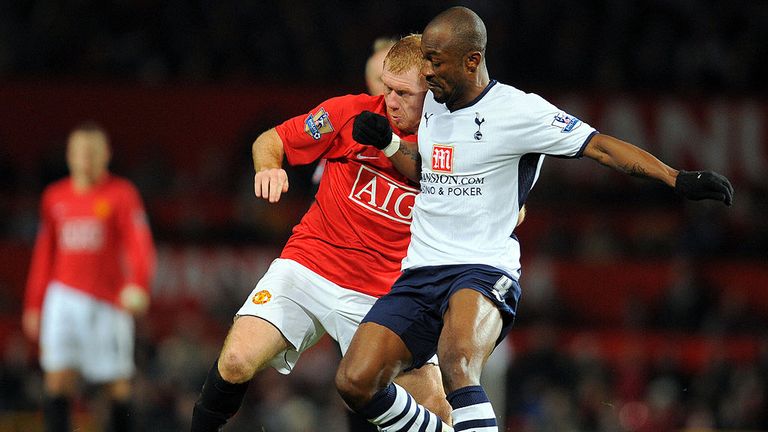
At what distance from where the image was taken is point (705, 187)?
4773 mm

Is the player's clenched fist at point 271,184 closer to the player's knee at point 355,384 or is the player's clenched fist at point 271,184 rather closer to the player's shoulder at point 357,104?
the player's shoulder at point 357,104

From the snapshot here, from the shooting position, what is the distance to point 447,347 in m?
5.00

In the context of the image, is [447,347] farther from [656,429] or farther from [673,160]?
[673,160]

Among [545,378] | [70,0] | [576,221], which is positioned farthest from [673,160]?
[70,0]

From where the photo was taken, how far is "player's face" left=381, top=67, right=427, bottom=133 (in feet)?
18.3

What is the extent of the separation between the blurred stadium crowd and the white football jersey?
5.97 m

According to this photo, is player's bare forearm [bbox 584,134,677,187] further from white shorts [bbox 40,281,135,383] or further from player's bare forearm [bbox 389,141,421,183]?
white shorts [bbox 40,281,135,383]

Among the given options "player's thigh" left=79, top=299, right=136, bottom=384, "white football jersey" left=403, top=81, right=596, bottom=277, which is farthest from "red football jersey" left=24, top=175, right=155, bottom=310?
"white football jersey" left=403, top=81, right=596, bottom=277

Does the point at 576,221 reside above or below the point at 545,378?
above

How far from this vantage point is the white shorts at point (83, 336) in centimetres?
895

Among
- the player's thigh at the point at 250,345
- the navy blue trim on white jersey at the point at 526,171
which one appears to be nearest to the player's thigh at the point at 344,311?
the player's thigh at the point at 250,345

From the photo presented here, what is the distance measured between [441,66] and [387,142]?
0.47m

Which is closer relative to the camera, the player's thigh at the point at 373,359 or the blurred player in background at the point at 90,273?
the player's thigh at the point at 373,359

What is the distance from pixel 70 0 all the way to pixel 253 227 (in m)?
4.27
